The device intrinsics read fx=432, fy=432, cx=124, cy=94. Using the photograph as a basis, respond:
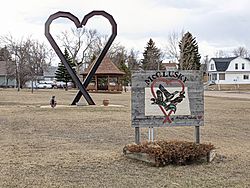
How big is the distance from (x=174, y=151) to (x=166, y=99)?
1.19 metres

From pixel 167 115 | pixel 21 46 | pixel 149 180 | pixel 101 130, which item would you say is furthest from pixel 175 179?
A: pixel 21 46

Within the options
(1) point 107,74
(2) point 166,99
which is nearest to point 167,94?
(2) point 166,99

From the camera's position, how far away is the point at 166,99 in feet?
26.1

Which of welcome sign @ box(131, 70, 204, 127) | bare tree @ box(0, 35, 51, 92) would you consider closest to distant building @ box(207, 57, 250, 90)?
bare tree @ box(0, 35, 51, 92)

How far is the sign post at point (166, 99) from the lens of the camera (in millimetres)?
7914

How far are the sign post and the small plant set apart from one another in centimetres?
56

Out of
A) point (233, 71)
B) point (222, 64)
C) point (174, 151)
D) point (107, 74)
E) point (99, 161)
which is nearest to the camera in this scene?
point (174, 151)

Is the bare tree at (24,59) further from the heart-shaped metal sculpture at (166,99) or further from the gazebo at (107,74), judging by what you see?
the heart-shaped metal sculpture at (166,99)

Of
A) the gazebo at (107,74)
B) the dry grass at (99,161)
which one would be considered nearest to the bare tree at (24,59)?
the gazebo at (107,74)

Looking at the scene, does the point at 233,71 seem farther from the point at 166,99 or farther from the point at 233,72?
the point at 166,99

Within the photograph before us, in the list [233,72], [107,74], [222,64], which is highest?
[222,64]

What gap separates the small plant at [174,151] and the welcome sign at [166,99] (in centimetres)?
58

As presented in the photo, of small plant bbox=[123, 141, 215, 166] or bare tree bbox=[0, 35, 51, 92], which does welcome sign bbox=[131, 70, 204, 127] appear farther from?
bare tree bbox=[0, 35, 51, 92]

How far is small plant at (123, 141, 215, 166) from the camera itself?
23.2 feet
